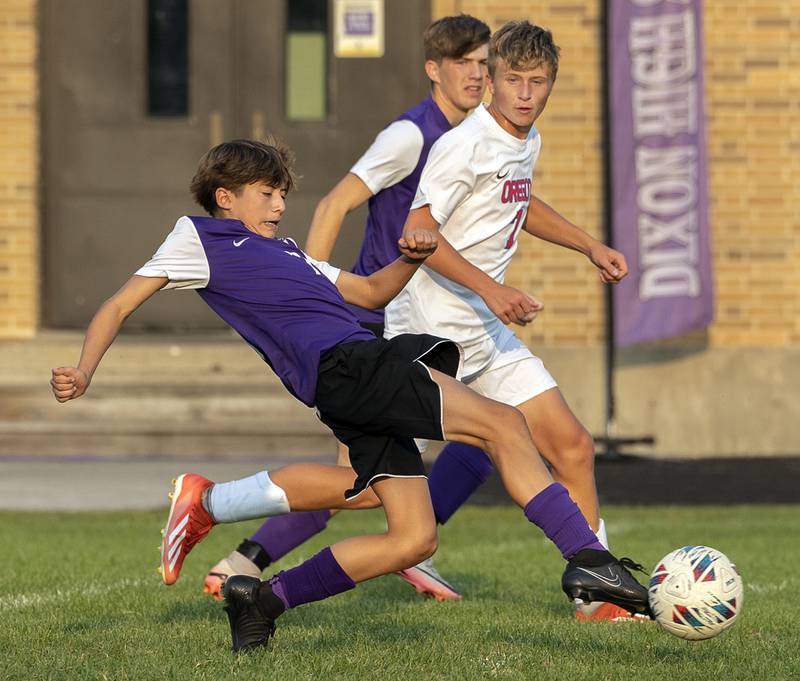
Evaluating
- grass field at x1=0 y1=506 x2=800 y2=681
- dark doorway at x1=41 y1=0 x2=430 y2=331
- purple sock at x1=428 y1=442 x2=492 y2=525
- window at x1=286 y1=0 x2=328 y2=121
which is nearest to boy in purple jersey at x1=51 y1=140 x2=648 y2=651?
grass field at x1=0 y1=506 x2=800 y2=681

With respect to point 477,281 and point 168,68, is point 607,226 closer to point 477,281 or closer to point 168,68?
point 168,68

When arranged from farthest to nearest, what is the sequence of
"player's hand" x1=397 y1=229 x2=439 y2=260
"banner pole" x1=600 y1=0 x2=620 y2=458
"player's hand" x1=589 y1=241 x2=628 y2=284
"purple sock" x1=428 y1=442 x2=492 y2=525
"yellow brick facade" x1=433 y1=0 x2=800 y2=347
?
"yellow brick facade" x1=433 y1=0 x2=800 y2=347 < "banner pole" x1=600 y1=0 x2=620 y2=458 < "purple sock" x1=428 y1=442 x2=492 y2=525 < "player's hand" x1=589 y1=241 x2=628 y2=284 < "player's hand" x1=397 y1=229 x2=439 y2=260

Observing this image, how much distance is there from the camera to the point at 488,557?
8.21 m

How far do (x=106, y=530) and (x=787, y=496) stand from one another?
16.1ft

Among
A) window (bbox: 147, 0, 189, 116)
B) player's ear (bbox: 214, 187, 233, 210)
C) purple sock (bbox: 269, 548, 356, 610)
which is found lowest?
purple sock (bbox: 269, 548, 356, 610)

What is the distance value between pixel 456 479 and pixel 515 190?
130cm

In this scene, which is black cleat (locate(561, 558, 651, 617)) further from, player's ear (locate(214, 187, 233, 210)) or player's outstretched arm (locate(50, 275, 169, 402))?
player's ear (locate(214, 187, 233, 210))

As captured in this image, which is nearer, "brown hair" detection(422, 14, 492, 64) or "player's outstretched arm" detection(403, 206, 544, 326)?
"player's outstretched arm" detection(403, 206, 544, 326)

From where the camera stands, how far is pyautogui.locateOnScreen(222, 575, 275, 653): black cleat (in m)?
5.04

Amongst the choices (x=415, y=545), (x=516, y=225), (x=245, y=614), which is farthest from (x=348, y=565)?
(x=516, y=225)

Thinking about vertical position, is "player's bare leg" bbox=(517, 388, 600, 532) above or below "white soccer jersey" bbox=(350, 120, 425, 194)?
below

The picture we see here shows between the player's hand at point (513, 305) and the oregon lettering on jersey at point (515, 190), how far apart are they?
0.69 meters

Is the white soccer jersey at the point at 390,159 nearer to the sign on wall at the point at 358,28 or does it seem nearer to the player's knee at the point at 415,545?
the player's knee at the point at 415,545

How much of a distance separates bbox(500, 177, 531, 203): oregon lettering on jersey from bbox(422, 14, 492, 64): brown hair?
960 mm
